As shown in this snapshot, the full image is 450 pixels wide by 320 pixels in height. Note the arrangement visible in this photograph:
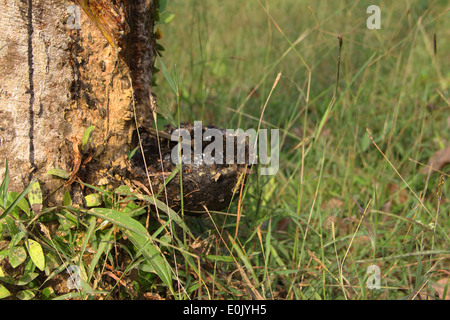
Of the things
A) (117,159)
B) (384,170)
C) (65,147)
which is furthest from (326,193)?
(65,147)

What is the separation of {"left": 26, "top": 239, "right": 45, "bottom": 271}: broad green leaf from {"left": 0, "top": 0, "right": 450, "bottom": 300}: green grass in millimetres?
36

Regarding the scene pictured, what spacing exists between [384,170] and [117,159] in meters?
1.46

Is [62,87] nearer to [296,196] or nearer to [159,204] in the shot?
[159,204]

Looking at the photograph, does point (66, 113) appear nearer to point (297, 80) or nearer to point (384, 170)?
point (384, 170)

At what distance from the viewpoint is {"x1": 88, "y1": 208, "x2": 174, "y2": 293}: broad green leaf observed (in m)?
1.21

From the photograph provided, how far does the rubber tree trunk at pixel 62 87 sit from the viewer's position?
3.87ft

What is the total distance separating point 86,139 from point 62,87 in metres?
0.17

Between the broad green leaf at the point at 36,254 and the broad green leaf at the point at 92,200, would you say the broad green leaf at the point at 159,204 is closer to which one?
the broad green leaf at the point at 92,200

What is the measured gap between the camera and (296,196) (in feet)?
6.87

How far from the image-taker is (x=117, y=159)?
132 centimetres

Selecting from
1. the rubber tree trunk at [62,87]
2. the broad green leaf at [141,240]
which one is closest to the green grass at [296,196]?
the broad green leaf at [141,240]

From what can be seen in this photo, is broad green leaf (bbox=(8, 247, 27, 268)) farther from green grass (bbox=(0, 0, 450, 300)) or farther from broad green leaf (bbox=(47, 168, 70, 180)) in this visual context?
broad green leaf (bbox=(47, 168, 70, 180))

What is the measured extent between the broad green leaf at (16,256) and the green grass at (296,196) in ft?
0.13

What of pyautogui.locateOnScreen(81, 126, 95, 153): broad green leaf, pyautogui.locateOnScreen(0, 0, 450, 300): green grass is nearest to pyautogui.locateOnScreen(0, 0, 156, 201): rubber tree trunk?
pyautogui.locateOnScreen(81, 126, 95, 153): broad green leaf
